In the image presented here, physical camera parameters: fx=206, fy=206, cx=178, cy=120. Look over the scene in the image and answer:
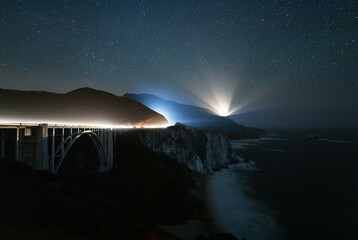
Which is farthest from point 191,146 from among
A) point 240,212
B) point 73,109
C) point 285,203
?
point 73,109

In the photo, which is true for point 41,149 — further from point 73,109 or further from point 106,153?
point 73,109

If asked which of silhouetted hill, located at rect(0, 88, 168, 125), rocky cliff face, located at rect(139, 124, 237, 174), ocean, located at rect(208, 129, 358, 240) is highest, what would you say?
silhouetted hill, located at rect(0, 88, 168, 125)

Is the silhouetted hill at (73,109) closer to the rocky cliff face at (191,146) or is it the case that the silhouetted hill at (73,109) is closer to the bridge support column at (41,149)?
the rocky cliff face at (191,146)

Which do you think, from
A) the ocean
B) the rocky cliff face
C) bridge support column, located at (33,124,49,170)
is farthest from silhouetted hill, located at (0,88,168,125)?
bridge support column, located at (33,124,49,170)

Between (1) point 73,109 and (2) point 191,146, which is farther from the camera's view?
(1) point 73,109

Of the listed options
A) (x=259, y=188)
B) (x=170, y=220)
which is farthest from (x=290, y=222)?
(x=170, y=220)

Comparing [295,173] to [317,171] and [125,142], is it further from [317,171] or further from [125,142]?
[125,142]

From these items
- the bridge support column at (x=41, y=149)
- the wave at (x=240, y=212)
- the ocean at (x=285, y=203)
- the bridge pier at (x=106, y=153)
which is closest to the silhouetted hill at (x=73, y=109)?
the ocean at (x=285, y=203)

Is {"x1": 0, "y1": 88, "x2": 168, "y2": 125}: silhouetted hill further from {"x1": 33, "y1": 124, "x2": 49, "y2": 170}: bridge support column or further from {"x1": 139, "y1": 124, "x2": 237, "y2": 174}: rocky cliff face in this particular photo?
{"x1": 33, "y1": 124, "x2": 49, "y2": 170}: bridge support column
